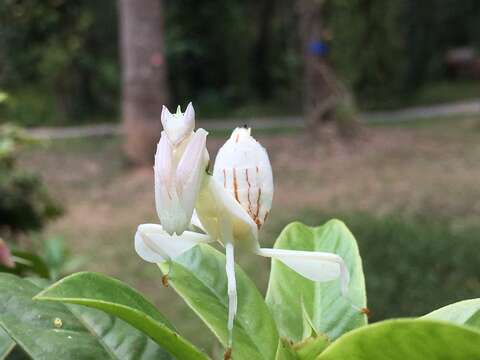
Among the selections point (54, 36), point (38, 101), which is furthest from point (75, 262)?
point (38, 101)

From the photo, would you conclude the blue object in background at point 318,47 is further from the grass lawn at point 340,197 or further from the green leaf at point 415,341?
the green leaf at point 415,341

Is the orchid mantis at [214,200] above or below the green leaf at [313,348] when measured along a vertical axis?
above

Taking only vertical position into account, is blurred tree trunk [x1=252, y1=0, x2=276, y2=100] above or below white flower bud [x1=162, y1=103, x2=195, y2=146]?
below

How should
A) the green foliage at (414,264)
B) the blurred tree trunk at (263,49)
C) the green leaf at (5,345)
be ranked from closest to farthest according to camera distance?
1. the green leaf at (5,345)
2. the green foliage at (414,264)
3. the blurred tree trunk at (263,49)

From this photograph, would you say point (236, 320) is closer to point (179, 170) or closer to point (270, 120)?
point (179, 170)

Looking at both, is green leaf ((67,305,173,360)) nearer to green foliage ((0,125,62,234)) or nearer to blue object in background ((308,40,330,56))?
green foliage ((0,125,62,234))

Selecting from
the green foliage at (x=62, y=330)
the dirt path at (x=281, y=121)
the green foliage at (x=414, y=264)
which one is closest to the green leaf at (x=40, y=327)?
the green foliage at (x=62, y=330)

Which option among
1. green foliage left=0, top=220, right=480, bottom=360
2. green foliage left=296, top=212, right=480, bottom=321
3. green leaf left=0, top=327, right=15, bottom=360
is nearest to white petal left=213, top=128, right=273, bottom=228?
green foliage left=0, top=220, right=480, bottom=360
